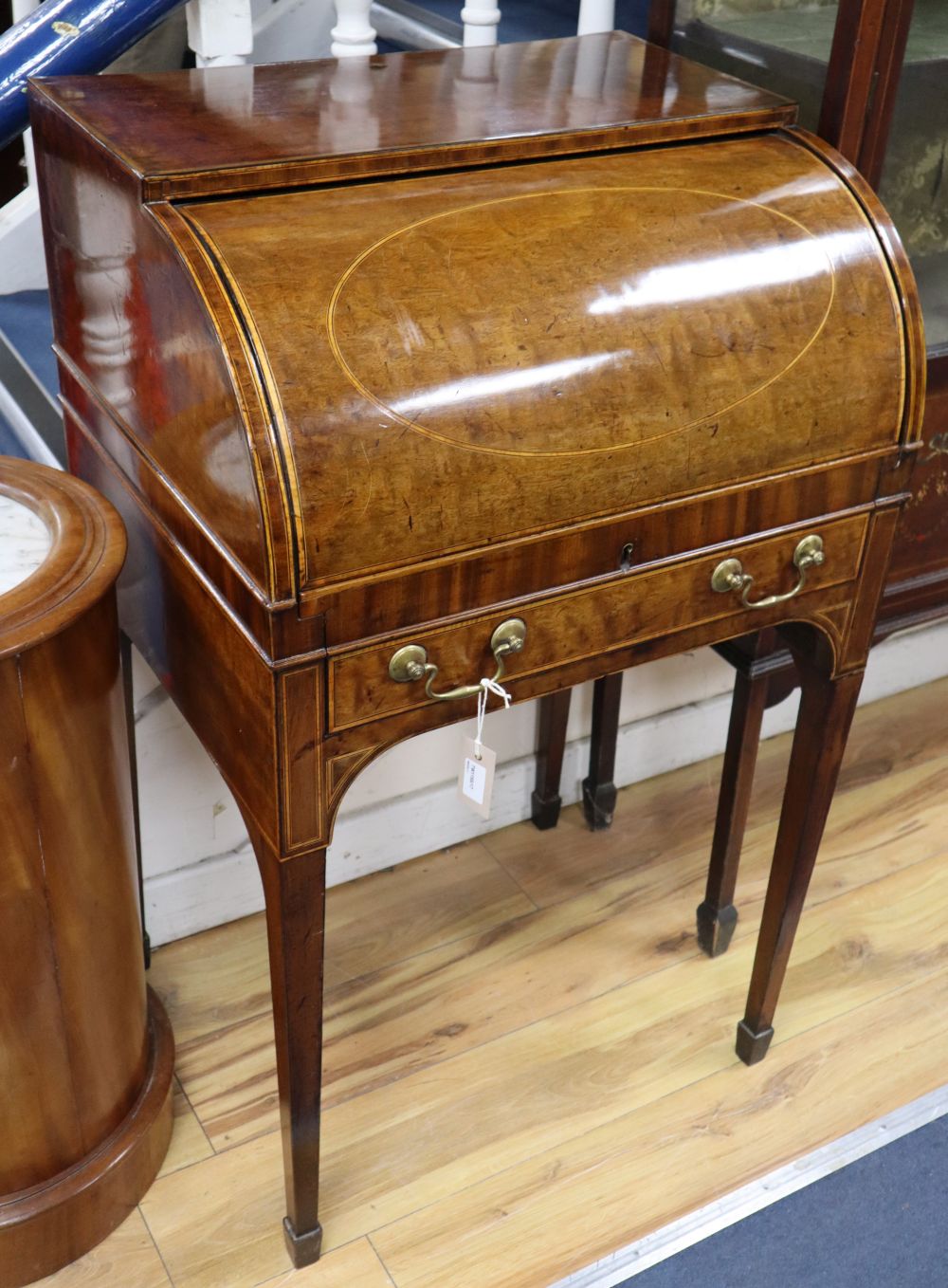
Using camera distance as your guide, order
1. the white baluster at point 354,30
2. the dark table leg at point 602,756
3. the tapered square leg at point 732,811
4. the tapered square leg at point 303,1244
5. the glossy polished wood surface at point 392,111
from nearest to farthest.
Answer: the glossy polished wood surface at point 392,111 < the tapered square leg at point 303,1244 < the white baluster at point 354,30 < the tapered square leg at point 732,811 < the dark table leg at point 602,756

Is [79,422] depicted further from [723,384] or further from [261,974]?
[261,974]

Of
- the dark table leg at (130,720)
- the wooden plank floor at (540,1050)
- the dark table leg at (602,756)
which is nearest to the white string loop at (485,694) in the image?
the dark table leg at (130,720)

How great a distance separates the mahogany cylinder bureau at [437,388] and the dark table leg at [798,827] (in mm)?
125

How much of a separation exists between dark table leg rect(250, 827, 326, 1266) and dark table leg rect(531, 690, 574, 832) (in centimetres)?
87

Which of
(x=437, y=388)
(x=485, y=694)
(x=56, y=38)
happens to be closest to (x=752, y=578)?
(x=485, y=694)

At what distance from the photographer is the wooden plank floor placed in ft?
5.82

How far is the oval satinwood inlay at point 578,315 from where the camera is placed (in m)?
1.23

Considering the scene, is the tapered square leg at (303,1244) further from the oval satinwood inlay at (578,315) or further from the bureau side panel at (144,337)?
the oval satinwood inlay at (578,315)

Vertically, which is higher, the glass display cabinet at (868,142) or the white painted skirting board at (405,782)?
the glass display cabinet at (868,142)

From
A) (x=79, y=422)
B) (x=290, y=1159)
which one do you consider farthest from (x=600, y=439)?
(x=290, y=1159)

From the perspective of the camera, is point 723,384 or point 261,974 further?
point 261,974

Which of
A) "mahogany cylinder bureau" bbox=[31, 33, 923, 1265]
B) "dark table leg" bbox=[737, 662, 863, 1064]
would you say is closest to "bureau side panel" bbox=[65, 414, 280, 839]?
"mahogany cylinder bureau" bbox=[31, 33, 923, 1265]

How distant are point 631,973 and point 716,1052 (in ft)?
0.64

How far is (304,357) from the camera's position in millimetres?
1183
